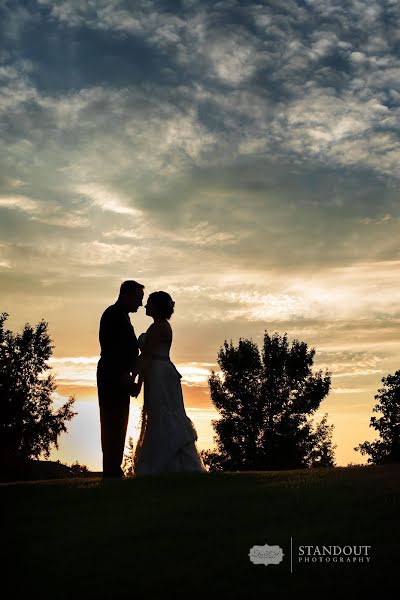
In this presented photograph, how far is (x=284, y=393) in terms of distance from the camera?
57.9 m

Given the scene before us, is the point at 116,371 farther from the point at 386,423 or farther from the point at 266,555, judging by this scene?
the point at 386,423

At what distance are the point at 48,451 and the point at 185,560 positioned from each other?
45972 mm

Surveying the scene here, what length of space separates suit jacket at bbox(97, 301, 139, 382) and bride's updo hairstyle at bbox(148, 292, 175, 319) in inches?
30.9

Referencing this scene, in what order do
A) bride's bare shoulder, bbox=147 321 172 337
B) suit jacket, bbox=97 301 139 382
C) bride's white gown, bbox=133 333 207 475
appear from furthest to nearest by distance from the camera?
bride's bare shoulder, bbox=147 321 172 337 → suit jacket, bbox=97 301 139 382 → bride's white gown, bbox=133 333 207 475

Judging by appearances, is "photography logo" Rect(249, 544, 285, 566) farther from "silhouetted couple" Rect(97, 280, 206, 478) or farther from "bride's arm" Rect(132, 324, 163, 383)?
"bride's arm" Rect(132, 324, 163, 383)

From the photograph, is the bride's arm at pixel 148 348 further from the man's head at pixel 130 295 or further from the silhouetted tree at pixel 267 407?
the silhouetted tree at pixel 267 407

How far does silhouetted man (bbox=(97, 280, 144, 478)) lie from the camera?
53.2 feet

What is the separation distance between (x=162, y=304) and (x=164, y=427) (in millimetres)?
2997

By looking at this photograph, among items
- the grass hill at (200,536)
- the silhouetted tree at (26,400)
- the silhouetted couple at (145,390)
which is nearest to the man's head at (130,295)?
the silhouetted couple at (145,390)

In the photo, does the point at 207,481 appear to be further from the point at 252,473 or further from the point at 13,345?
the point at 13,345

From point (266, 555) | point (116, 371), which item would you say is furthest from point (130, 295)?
point (266, 555)

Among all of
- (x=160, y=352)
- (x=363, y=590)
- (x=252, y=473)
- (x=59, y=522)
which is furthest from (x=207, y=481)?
(x=363, y=590)

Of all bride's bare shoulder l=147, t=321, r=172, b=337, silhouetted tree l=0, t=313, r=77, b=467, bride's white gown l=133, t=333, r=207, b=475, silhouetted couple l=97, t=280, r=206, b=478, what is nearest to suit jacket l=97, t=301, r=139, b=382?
silhouetted couple l=97, t=280, r=206, b=478

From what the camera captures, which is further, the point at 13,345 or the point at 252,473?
the point at 13,345
